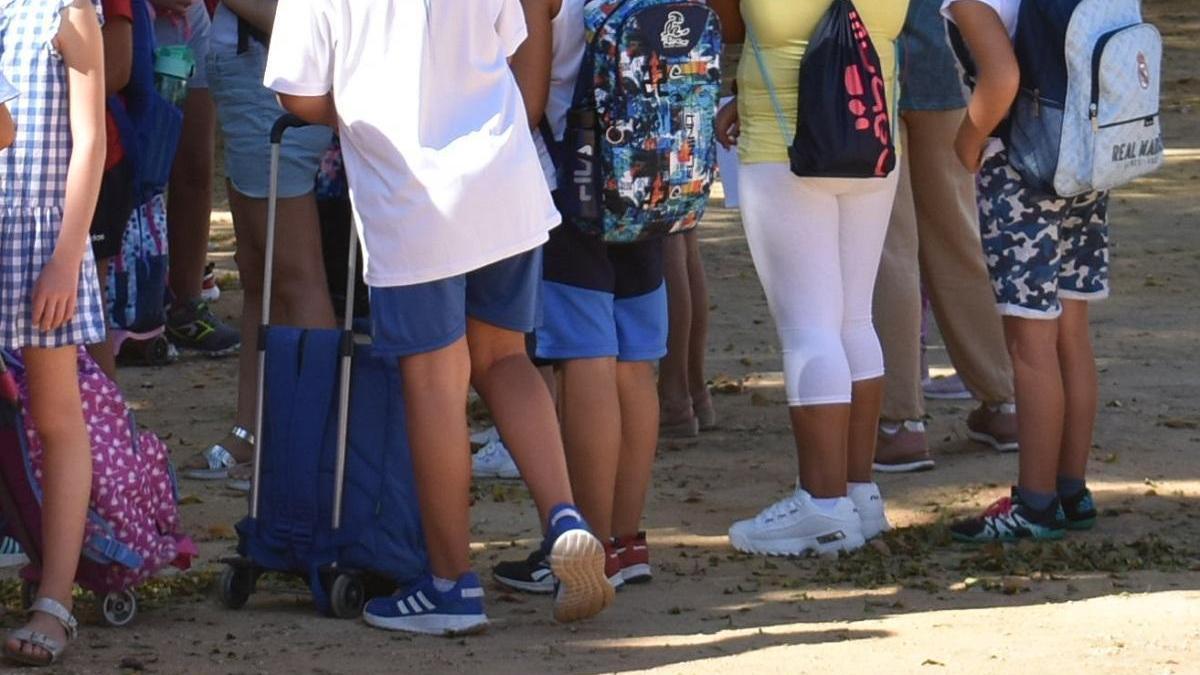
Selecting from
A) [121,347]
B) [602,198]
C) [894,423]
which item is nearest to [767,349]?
[894,423]

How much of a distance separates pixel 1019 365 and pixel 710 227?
5.75 meters

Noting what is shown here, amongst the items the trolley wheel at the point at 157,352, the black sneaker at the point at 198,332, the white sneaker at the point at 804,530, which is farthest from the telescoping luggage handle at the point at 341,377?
the black sneaker at the point at 198,332

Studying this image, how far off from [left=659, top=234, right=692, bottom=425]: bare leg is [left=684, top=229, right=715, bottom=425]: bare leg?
0.04 metres

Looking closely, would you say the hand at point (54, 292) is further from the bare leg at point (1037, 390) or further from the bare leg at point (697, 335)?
the bare leg at point (697, 335)

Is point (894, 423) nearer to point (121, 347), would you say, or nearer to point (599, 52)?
point (599, 52)

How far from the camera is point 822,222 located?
5598 millimetres

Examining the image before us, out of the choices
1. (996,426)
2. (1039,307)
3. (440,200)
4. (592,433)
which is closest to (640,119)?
(440,200)

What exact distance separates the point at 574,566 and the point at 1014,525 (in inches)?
70.2

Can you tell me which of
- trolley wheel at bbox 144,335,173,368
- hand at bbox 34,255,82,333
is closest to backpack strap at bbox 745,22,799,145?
hand at bbox 34,255,82,333

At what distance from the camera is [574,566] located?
460 centimetres

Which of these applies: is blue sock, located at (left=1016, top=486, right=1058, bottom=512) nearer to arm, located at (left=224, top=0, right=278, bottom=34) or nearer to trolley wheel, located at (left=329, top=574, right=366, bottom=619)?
trolley wheel, located at (left=329, top=574, right=366, bottom=619)

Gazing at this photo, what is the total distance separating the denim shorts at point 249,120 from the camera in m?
6.31

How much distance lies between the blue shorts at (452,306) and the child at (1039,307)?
148cm

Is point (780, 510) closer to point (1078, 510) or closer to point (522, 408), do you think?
point (1078, 510)
